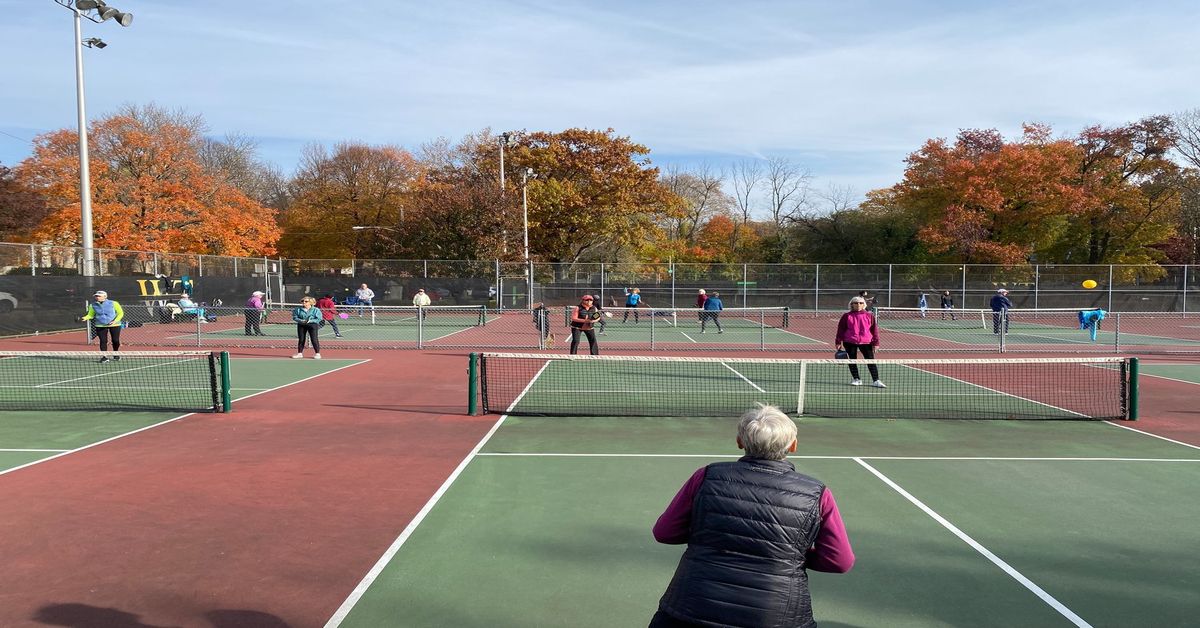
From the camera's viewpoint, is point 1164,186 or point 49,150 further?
point 1164,186

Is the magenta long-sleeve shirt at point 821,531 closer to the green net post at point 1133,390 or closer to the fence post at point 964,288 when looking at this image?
the green net post at point 1133,390

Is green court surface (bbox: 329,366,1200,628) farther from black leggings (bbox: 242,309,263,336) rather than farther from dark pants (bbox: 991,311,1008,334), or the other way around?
black leggings (bbox: 242,309,263,336)

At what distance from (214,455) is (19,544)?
108 inches

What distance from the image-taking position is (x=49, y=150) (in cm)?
3638

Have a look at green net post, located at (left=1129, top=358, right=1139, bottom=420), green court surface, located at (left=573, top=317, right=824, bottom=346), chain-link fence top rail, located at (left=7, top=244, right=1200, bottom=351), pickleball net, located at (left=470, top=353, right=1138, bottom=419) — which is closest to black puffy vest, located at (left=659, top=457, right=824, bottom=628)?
pickleball net, located at (left=470, top=353, right=1138, bottom=419)

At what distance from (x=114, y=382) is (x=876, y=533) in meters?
13.8

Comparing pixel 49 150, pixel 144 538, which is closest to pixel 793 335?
pixel 144 538

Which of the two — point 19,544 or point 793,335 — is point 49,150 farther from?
point 19,544

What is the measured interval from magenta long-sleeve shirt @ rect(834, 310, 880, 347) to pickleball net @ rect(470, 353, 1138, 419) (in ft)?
1.87

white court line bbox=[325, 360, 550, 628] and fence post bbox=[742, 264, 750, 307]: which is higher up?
fence post bbox=[742, 264, 750, 307]

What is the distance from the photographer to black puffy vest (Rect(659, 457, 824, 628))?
258 cm

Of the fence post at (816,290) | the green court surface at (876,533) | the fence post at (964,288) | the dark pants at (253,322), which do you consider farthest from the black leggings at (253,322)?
the fence post at (964,288)

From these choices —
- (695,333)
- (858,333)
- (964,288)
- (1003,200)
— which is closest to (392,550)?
(858,333)

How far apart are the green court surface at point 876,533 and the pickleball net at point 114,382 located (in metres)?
5.55
